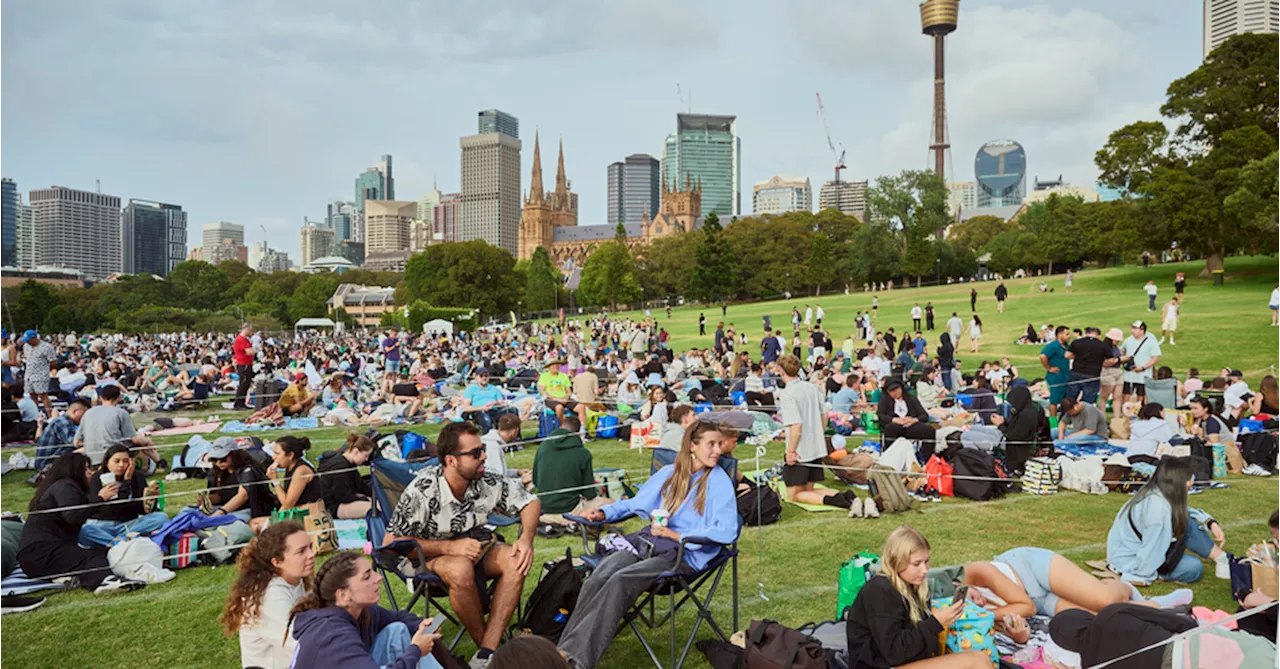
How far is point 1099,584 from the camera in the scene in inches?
167

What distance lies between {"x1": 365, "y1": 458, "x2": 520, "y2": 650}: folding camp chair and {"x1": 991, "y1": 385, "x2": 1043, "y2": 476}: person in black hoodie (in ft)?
19.7

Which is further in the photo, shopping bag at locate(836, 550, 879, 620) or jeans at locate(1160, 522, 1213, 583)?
jeans at locate(1160, 522, 1213, 583)

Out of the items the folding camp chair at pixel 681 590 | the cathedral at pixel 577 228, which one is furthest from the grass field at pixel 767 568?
the cathedral at pixel 577 228

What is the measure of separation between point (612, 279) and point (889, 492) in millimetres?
Result: 75534

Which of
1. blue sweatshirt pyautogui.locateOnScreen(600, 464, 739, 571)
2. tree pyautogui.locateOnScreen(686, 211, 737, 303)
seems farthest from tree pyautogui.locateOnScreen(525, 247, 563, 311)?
blue sweatshirt pyautogui.locateOnScreen(600, 464, 739, 571)

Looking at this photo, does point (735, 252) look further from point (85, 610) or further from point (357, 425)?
point (85, 610)

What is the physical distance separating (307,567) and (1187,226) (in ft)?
138

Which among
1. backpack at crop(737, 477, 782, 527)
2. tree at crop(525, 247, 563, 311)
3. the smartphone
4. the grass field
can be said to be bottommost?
the grass field

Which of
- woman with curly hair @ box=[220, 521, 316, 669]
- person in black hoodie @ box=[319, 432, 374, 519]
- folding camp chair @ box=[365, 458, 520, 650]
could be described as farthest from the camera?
person in black hoodie @ box=[319, 432, 374, 519]

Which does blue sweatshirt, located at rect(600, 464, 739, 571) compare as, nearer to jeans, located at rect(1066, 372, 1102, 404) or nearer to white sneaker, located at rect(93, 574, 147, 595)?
white sneaker, located at rect(93, 574, 147, 595)

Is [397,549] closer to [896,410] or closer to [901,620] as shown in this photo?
[901,620]

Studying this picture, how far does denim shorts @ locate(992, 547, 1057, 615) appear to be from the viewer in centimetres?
441

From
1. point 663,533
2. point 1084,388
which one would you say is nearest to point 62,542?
point 663,533

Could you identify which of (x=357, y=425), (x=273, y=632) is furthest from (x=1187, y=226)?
(x=273, y=632)
